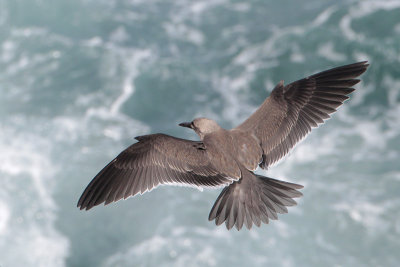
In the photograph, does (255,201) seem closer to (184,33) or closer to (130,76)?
(130,76)

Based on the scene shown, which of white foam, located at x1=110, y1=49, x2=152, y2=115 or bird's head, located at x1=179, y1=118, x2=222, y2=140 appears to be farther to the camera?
white foam, located at x1=110, y1=49, x2=152, y2=115

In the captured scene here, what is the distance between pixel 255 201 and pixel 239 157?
0.50 metres

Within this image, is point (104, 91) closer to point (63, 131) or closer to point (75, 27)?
point (63, 131)

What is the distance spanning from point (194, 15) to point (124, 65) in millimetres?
4165

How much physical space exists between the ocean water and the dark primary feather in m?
9.39

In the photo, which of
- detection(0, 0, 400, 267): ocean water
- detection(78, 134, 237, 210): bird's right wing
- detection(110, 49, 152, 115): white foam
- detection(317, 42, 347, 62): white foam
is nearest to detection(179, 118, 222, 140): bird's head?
detection(78, 134, 237, 210): bird's right wing

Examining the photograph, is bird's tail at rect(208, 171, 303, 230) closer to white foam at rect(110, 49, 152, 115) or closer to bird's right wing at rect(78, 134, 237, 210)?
bird's right wing at rect(78, 134, 237, 210)

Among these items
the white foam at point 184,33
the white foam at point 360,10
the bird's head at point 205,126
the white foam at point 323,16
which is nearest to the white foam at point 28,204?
the white foam at point 184,33

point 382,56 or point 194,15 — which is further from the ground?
point 194,15

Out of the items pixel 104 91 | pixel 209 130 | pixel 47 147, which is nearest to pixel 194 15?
pixel 104 91

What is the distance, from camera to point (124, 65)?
819 inches

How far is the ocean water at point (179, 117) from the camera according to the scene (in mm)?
15688

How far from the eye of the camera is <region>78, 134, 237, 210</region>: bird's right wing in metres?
6.16

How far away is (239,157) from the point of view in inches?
233
